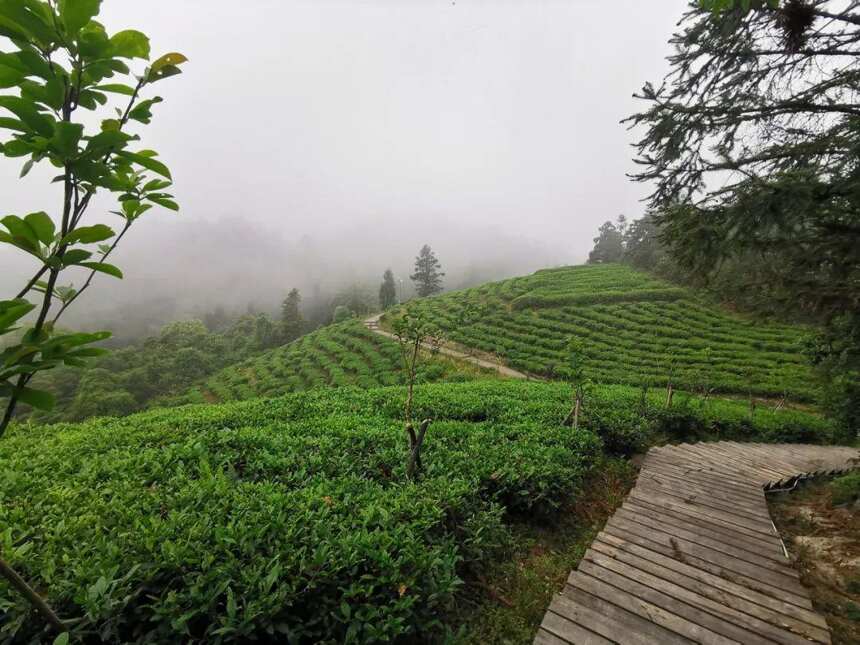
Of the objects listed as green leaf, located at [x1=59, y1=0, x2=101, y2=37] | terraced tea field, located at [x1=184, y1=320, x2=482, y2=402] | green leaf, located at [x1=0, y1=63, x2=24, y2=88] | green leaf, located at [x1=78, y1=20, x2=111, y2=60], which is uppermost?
green leaf, located at [x1=59, y1=0, x2=101, y2=37]

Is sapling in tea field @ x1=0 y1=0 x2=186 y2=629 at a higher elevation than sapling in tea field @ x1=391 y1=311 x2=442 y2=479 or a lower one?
higher

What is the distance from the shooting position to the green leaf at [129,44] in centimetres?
99

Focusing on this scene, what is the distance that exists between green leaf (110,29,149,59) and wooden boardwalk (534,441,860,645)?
381 centimetres

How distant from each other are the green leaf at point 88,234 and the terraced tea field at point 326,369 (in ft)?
60.9

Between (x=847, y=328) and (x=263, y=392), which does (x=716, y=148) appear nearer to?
(x=847, y=328)

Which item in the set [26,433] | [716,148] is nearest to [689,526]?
[716,148]

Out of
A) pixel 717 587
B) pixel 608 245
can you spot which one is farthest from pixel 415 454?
pixel 608 245

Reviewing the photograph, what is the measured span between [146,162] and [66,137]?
0.19 meters

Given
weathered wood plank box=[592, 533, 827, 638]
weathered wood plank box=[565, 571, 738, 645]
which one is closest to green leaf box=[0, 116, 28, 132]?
weathered wood plank box=[565, 571, 738, 645]

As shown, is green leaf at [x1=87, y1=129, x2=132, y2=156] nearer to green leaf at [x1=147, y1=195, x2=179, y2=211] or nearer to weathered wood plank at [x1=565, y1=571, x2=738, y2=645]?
green leaf at [x1=147, y1=195, x2=179, y2=211]

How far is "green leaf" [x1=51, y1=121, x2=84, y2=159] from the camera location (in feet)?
2.81

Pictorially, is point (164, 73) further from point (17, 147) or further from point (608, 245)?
point (608, 245)

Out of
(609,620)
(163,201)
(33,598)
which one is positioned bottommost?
(609,620)

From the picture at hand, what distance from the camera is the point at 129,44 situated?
3.30 feet
